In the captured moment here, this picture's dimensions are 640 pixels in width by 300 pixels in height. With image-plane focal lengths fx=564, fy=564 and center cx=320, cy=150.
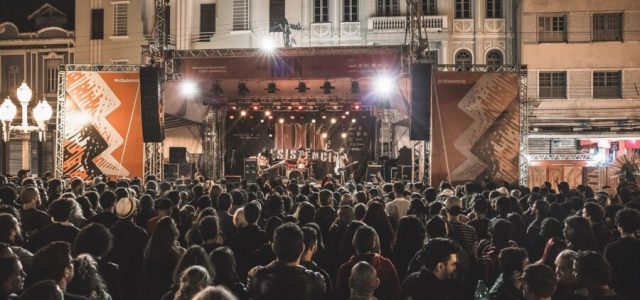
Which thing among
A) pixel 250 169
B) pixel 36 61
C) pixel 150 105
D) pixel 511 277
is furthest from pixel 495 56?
pixel 511 277

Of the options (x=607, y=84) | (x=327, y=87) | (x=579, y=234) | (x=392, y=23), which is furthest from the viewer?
(x=392, y=23)

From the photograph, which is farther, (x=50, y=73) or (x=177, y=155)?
(x=50, y=73)

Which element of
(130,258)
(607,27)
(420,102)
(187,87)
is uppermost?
(607,27)

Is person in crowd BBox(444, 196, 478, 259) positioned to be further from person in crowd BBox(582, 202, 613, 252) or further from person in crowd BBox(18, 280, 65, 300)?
person in crowd BBox(18, 280, 65, 300)

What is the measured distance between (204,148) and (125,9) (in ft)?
35.8

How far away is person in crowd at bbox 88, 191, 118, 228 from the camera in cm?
672

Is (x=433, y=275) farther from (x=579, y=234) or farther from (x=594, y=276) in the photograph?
(x=579, y=234)

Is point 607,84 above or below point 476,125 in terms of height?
above

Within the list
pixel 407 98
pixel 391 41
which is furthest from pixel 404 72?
pixel 391 41

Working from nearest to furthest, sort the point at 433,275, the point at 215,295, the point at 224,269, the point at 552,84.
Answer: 1. the point at 215,295
2. the point at 433,275
3. the point at 224,269
4. the point at 552,84

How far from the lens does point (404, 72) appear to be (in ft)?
58.7

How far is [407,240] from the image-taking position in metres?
5.82

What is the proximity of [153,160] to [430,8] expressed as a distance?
1719cm

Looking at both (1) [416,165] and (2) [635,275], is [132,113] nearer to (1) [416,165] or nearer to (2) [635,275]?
(1) [416,165]
